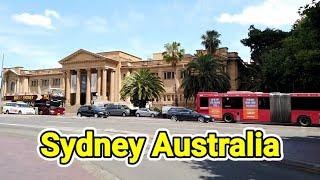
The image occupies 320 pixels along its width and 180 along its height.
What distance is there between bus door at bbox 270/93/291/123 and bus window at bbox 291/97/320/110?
0.44m

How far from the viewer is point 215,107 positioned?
1617 inches

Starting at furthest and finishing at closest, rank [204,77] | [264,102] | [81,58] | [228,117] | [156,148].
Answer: [81,58] < [204,77] < [228,117] < [264,102] < [156,148]

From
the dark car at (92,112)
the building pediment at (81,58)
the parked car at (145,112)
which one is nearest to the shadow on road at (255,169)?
the dark car at (92,112)

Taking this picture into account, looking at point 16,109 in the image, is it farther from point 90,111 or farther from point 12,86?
point 12,86

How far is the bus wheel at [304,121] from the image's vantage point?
36631mm

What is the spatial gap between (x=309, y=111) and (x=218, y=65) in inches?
927

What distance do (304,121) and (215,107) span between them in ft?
28.3

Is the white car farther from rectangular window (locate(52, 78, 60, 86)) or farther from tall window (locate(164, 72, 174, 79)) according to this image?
rectangular window (locate(52, 78, 60, 86))

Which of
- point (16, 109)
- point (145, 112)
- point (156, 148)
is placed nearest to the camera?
point (156, 148)

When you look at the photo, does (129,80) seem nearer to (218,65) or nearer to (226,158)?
(218,65)

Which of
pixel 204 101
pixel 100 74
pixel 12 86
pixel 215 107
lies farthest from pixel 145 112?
pixel 12 86

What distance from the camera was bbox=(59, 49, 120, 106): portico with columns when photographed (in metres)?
82.5

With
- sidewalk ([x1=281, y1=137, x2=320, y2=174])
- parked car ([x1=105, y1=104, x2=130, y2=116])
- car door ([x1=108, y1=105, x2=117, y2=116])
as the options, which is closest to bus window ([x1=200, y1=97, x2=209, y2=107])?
parked car ([x1=105, y1=104, x2=130, y2=116])

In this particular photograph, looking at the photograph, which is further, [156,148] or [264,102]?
[264,102]
